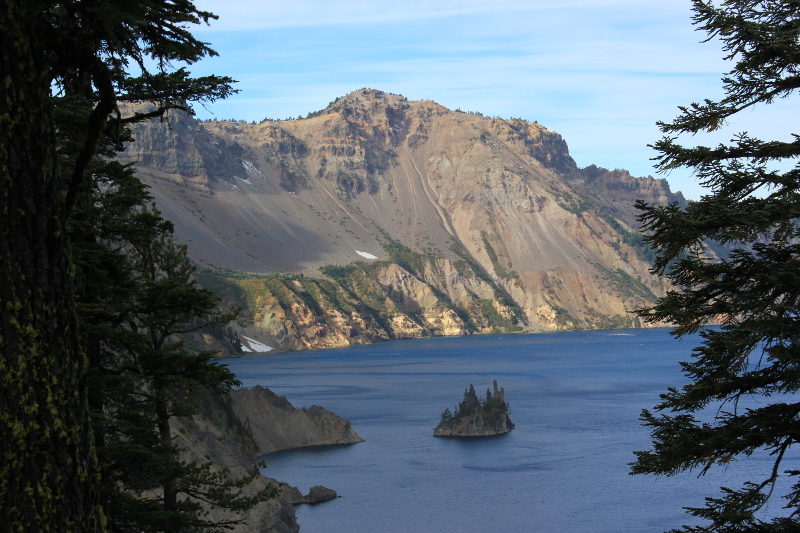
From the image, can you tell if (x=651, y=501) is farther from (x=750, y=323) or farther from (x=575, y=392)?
(x=575, y=392)

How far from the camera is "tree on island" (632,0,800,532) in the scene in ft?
29.8

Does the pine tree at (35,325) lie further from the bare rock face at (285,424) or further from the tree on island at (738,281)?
the bare rock face at (285,424)

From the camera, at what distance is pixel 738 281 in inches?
368

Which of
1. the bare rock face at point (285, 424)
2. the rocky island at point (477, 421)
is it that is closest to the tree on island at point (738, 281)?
→ the bare rock face at point (285, 424)

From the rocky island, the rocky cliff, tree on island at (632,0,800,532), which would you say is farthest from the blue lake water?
tree on island at (632,0,800,532)

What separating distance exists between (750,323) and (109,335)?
9134 mm

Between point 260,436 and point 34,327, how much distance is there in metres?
84.9

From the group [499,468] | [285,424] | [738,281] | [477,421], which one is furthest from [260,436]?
[738,281]

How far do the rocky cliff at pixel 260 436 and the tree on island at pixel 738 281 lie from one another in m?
35.8

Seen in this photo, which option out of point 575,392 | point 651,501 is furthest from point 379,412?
point 651,501

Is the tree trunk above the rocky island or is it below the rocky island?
above

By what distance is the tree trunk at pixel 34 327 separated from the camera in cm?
564

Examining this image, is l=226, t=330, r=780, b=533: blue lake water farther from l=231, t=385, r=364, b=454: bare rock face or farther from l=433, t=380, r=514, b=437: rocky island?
l=231, t=385, r=364, b=454: bare rock face

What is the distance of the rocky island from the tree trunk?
90460 millimetres
